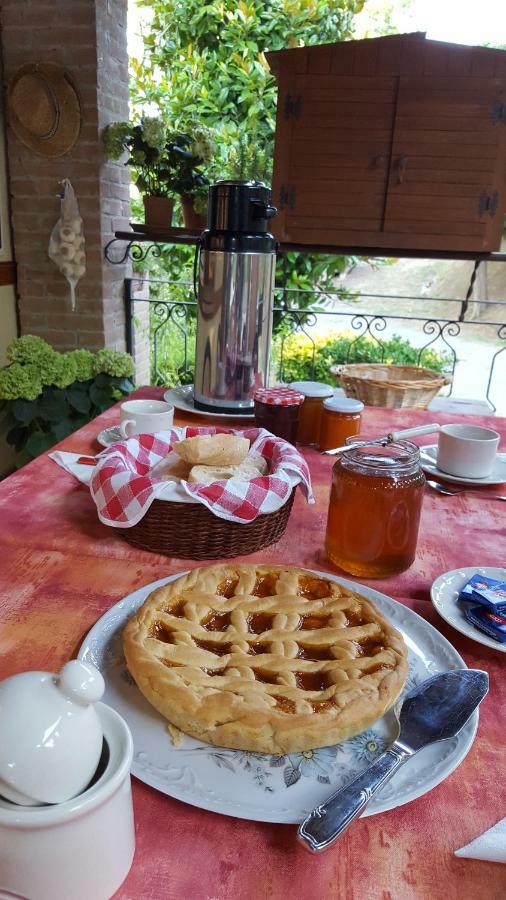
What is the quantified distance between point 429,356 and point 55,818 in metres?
4.76

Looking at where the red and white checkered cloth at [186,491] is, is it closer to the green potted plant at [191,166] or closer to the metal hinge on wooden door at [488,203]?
the green potted plant at [191,166]

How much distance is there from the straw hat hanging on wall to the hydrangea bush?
0.88 metres

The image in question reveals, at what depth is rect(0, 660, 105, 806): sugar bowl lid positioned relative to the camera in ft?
1.08

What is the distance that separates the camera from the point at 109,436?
121 cm

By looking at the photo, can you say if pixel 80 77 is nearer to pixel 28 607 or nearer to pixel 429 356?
pixel 28 607

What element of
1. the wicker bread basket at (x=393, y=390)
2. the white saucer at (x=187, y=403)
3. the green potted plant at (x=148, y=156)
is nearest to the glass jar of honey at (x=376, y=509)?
the white saucer at (x=187, y=403)

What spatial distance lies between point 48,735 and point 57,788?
32 mm

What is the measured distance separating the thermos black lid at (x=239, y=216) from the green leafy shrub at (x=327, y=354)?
2804 mm

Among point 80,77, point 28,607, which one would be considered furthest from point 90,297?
point 28,607

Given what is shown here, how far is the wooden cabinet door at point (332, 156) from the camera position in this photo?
2805mm

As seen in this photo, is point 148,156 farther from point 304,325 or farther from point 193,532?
point 193,532

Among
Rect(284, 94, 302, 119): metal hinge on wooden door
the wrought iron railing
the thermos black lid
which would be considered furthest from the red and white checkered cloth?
Rect(284, 94, 302, 119): metal hinge on wooden door

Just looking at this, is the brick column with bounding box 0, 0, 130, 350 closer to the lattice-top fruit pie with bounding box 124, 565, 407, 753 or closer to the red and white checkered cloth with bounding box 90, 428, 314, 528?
the red and white checkered cloth with bounding box 90, 428, 314, 528

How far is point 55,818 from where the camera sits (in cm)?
33
